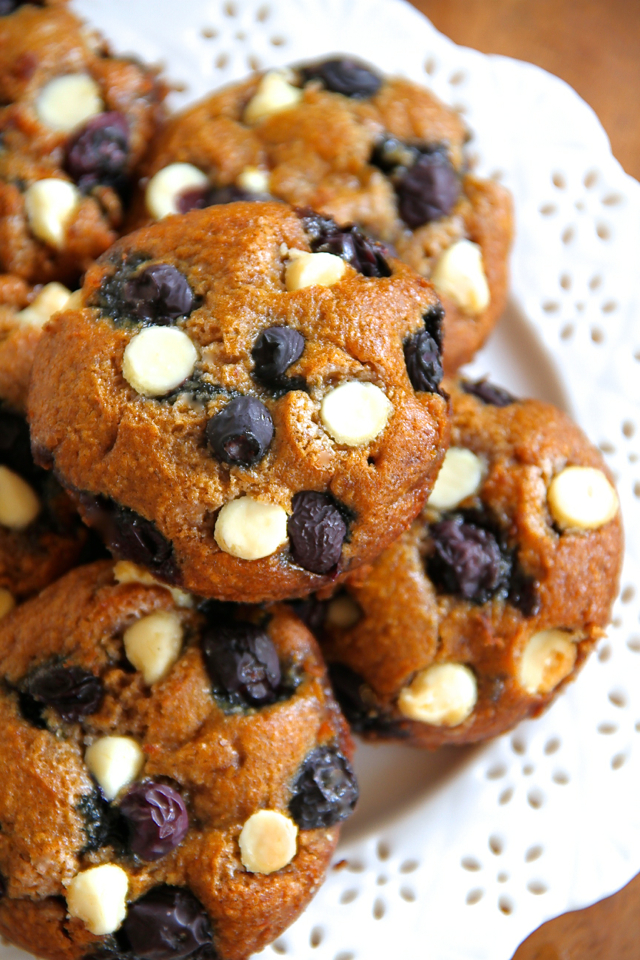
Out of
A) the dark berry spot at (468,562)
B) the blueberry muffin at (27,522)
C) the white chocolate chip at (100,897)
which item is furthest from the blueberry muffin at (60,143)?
the white chocolate chip at (100,897)

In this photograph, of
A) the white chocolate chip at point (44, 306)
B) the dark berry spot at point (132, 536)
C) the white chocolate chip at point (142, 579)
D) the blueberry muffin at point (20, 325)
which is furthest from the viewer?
the white chocolate chip at point (44, 306)

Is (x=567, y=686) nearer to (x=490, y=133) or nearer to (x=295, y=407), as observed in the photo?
(x=295, y=407)

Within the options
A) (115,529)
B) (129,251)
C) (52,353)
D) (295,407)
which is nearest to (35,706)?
(115,529)

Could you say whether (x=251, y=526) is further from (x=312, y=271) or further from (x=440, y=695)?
(x=440, y=695)

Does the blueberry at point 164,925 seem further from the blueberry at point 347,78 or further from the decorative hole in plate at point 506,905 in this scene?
the blueberry at point 347,78

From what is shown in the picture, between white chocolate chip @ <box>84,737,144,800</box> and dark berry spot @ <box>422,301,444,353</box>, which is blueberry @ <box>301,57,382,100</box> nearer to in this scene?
dark berry spot @ <box>422,301,444,353</box>
